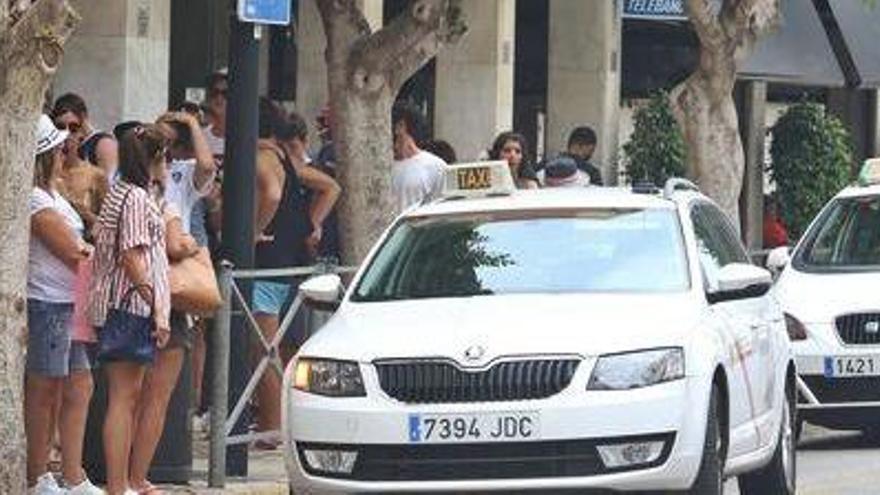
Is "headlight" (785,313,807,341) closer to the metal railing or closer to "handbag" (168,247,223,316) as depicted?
the metal railing

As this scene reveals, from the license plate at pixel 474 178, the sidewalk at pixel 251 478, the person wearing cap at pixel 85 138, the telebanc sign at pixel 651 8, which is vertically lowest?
the sidewalk at pixel 251 478

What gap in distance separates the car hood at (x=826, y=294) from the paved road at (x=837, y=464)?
99cm

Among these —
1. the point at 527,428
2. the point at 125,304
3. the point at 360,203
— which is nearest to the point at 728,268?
the point at 527,428

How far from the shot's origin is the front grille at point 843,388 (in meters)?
17.0

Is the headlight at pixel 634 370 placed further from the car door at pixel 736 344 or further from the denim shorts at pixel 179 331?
the denim shorts at pixel 179 331

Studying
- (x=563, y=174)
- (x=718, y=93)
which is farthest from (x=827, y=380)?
(x=718, y=93)

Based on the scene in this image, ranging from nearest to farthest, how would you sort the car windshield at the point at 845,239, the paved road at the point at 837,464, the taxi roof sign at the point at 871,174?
the paved road at the point at 837,464
the car windshield at the point at 845,239
the taxi roof sign at the point at 871,174

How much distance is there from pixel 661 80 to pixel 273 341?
16.2 meters

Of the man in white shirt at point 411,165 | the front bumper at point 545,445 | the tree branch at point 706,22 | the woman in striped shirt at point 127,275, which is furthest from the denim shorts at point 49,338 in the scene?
the tree branch at point 706,22

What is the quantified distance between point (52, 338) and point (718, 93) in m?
10.0

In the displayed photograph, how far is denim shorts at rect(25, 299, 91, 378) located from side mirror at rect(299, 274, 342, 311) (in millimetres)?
1234

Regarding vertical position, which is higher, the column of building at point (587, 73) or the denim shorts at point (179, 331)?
the column of building at point (587, 73)

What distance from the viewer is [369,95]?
16.2 m

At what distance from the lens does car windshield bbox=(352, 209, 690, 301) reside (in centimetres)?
1184
